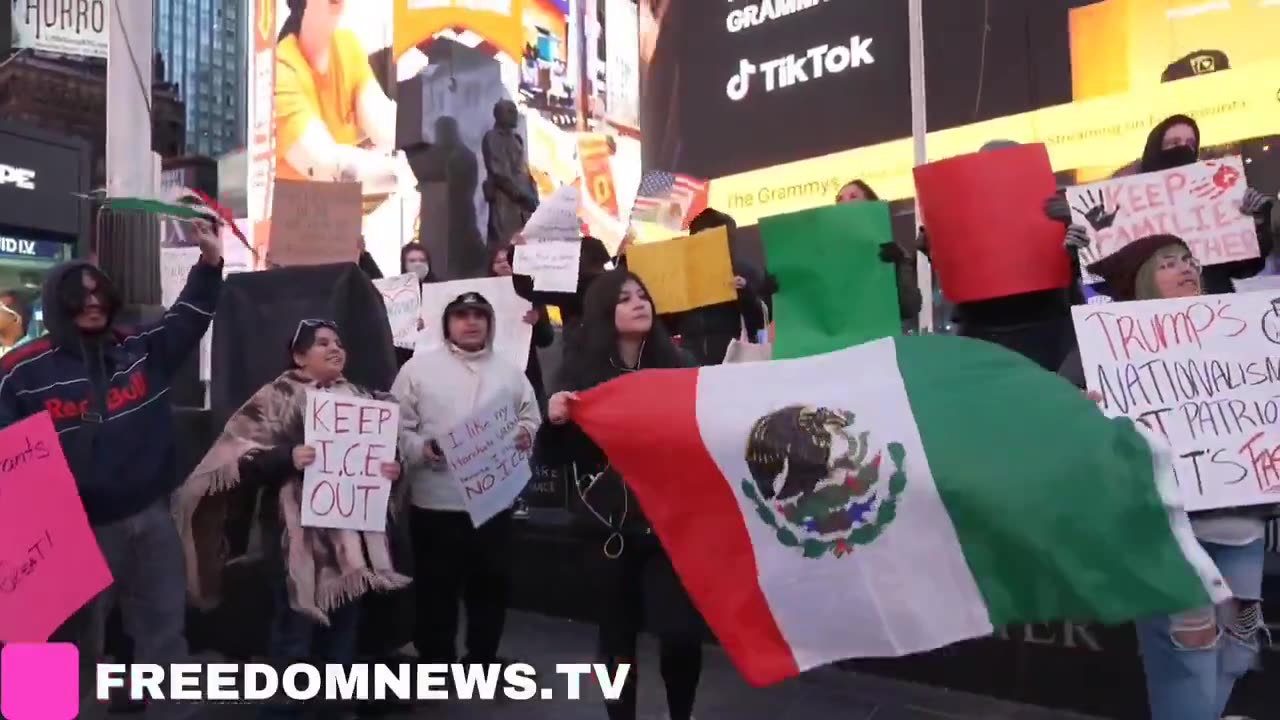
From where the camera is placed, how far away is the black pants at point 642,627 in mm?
3223

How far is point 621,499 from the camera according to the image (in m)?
3.19

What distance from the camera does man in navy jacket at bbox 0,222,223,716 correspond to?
10.4 ft

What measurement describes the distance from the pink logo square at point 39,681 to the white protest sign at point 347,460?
0.83m

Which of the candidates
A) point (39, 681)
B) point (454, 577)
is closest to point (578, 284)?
point (454, 577)

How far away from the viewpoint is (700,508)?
278cm

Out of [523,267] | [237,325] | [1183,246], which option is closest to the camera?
[1183,246]

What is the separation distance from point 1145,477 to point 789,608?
0.92 m

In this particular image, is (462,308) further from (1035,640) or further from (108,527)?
(1035,640)

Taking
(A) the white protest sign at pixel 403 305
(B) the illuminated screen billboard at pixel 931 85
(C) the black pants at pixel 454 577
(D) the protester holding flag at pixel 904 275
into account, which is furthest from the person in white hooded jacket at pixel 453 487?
(B) the illuminated screen billboard at pixel 931 85

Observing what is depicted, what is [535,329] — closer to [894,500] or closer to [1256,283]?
[894,500]

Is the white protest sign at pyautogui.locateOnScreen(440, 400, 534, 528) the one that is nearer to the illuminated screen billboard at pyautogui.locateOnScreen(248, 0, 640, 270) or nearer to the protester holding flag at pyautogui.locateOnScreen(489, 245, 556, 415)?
the protester holding flag at pyautogui.locateOnScreen(489, 245, 556, 415)

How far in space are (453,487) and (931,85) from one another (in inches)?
279

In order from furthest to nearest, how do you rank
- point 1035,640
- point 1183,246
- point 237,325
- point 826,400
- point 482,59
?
point 482,59 < point 237,325 < point 1035,640 < point 1183,246 < point 826,400

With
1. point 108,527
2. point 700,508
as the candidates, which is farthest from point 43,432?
point 700,508
